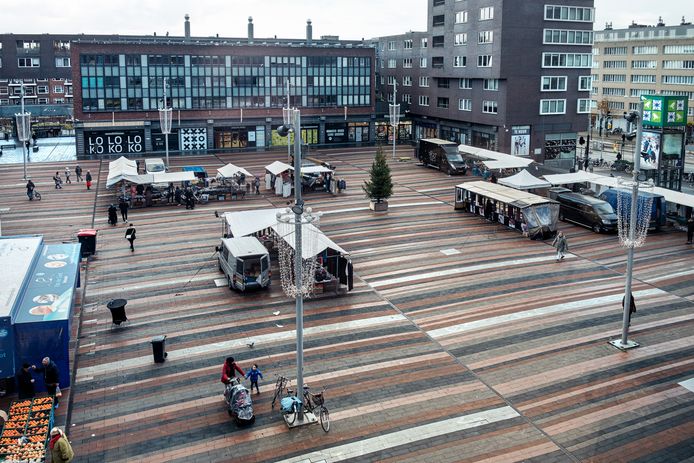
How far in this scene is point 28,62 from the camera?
110500 millimetres

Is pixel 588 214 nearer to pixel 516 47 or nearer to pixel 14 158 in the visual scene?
pixel 516 47

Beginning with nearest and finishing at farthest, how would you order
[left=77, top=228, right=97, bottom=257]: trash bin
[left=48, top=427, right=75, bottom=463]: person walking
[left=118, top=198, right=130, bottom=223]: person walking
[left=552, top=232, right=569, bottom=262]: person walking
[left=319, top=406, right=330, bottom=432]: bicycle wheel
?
[left=48, top=427, right=75, bottom=463]: person walking, [left=319, top=406, right=330, bottom=432]: bicycle wheel, [left=552, top=232, right=569, bottom=262]: person walking, [left=77, top=228, right=97, bottom=257]: trash bin, [left=118, top=198, right=130, bottom=223]: person walking

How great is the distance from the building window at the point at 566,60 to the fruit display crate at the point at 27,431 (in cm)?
5815

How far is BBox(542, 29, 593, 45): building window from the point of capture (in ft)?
208

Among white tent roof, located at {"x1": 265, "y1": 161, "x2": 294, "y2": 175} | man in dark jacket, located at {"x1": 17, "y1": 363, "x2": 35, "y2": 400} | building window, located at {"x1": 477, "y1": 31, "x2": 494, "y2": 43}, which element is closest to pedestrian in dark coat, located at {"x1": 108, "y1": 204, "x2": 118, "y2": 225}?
white tent roof, located at {"x1": 265, "y1": 161, "x2": 294, "y2": 175}

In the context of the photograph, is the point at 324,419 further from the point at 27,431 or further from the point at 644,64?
the point at 644,64

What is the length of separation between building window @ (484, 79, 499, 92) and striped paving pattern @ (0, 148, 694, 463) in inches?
1216

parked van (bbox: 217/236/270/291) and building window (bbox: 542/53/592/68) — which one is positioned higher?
building window (bbox: 542/53/592/68)

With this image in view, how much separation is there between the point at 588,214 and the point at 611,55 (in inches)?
3505

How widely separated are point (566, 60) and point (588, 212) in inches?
1211

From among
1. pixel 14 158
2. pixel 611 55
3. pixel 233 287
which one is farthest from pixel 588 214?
pixel 611 55

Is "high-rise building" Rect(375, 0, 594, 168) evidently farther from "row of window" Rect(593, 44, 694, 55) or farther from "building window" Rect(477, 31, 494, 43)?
"row of window" Rect(593, 44, 694, 55)

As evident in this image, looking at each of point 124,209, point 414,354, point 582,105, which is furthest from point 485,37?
point 414,354

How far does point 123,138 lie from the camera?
7325 centimetres
